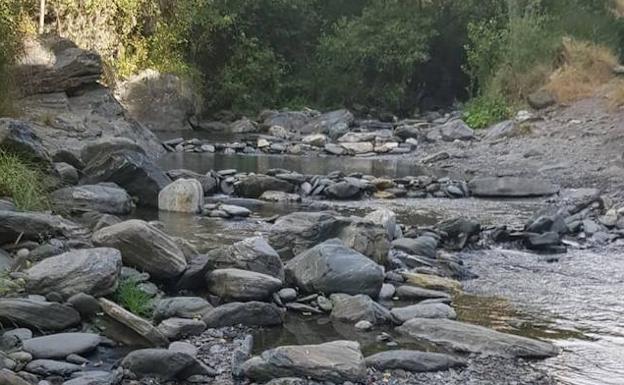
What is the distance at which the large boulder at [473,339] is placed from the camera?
5180mm

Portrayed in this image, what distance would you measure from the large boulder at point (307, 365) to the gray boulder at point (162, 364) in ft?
1.03

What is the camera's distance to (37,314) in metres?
4.95

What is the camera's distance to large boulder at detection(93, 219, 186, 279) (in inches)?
237

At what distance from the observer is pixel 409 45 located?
79.7ft

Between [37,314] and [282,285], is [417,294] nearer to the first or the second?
[282,285]

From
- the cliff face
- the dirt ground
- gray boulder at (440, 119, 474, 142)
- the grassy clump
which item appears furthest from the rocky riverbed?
gray boulder at (440, 119, 474, 142)

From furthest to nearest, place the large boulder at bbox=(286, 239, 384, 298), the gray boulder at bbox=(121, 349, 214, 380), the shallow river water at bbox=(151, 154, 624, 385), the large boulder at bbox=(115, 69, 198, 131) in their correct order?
the large boulder at bbox=(115, 69, 198, 131), the large boulder at bbox=(286, 239, 384, 298), the shallow river water at bbox=(151, 154, 624, 385), the gray boulder at bbox=(121, 349, 214, 380)

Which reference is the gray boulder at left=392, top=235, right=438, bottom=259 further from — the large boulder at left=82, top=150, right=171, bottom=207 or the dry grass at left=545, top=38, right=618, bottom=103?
the dry grass at left=545, top=38, right=618, bottom=103

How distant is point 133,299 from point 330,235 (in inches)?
99.6

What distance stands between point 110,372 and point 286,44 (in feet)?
71.8

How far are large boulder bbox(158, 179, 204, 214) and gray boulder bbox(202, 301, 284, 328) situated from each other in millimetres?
4434

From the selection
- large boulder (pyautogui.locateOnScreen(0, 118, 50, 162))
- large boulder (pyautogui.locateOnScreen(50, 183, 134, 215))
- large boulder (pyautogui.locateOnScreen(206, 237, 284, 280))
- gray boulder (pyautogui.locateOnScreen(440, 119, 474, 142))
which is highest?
large boulder (pyautogui.locateOnScreen(0, 118, 50, 162))

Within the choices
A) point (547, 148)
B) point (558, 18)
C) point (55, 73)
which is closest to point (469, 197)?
point (547, 148)

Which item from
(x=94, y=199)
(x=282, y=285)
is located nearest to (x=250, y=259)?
(x=282, y=285)
